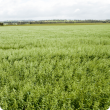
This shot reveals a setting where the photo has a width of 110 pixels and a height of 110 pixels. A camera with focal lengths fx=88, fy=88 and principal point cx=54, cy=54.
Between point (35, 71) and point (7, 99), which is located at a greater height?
point (35, 71)

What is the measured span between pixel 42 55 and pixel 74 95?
3.56 meters

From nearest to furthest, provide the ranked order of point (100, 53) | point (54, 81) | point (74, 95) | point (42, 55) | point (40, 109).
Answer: point (40, 109) → point (74, 95) → point (54, 81) → point (42, 55) → point (100, 53)

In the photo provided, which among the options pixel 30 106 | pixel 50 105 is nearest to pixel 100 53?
pixel 50 105

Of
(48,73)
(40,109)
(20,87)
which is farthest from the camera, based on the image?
(48,73)

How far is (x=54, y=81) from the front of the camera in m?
3.34

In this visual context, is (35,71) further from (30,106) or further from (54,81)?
(30,106)

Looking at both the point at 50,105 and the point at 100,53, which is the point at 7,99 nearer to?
the point at 50,105

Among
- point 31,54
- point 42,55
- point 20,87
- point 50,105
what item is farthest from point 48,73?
point 31,54

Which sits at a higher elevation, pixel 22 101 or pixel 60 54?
pixel 60 54

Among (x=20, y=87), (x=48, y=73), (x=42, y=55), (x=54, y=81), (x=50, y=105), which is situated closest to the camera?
(x=50, y=105)

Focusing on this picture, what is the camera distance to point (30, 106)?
7.79 feet

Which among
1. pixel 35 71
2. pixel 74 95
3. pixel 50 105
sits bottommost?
pixel 50 105

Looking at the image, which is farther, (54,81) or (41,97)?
(54,81)

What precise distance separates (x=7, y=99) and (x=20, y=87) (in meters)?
0.56
